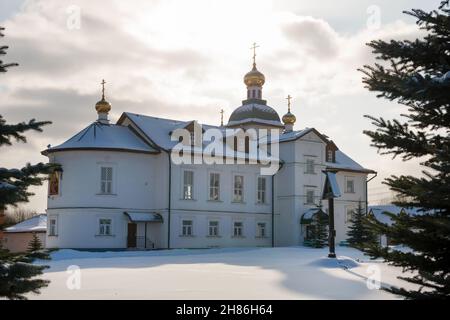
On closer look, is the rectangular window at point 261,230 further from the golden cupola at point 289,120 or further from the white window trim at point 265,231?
the golden cupola at point 289,120

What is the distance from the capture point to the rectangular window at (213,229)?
37625 mm

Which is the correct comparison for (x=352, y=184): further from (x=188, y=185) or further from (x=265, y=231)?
(x=188, y=185)

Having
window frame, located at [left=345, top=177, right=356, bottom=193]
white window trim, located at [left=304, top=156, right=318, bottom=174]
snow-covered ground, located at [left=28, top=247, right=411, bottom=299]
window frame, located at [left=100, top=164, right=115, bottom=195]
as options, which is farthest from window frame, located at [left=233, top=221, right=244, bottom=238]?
snow-covered ground, located at [left=28, top=247, right=411, bottom=299]

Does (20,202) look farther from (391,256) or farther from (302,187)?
(302,187)

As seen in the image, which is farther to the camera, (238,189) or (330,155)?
(330,155)

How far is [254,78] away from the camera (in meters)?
53.0

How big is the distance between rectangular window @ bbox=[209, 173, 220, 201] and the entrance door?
532cm

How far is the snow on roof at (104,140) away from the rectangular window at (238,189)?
6.15 m

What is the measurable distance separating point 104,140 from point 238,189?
9.43 m

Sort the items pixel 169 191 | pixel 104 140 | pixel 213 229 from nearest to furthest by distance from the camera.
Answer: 1. pixel 104 140
2. pixel 169 191
3. pixel 213 229

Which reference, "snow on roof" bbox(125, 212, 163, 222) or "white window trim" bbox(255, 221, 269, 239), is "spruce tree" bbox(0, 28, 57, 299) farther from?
"white window trim" bbox(255, 221, 269, 239)

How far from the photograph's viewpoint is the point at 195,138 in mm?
38219

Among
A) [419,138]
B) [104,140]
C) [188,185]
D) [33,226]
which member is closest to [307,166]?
[188,185]
